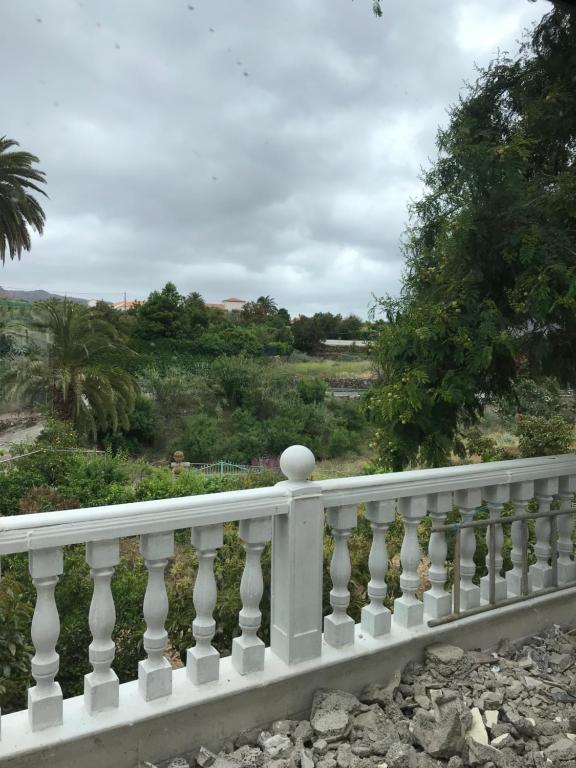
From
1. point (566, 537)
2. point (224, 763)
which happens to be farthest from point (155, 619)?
point (566, 537)

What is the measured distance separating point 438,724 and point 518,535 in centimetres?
78

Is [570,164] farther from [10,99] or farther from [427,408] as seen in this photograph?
[10,99]

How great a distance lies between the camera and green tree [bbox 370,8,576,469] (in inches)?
78.6

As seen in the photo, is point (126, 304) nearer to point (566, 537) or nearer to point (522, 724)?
point (566, 537)

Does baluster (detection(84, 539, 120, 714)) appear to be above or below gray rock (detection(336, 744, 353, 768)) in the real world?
above

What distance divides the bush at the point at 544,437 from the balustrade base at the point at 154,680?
3.78 meters

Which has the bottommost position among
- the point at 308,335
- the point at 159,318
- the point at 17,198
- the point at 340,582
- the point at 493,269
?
the point at 340,582

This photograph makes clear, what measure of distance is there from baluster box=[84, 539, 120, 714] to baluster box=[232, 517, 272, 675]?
323 millimetres

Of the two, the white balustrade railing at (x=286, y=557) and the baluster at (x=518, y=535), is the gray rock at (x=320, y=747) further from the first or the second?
the baluster at (x=518, y=535)

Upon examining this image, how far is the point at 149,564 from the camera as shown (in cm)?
129

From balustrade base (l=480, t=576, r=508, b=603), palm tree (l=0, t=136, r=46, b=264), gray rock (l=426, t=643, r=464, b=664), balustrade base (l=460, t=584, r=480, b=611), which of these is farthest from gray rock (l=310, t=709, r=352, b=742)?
palm tree (l=0, t=136, r=46, b=264)

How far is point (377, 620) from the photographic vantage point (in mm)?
1620

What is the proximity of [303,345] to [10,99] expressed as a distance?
1271 centimetres

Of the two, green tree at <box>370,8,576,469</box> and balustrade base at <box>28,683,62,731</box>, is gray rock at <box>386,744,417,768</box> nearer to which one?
balustrade base at <box>28,683,62,731</box>
